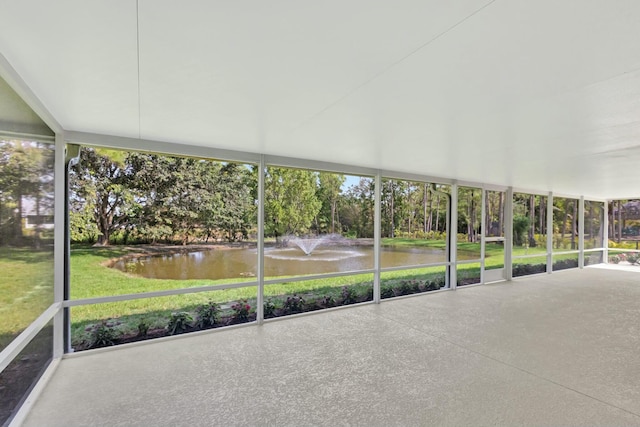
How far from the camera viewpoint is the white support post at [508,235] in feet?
26.1

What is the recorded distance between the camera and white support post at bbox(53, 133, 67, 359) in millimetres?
3121

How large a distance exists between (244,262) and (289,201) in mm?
1746

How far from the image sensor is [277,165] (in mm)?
4699

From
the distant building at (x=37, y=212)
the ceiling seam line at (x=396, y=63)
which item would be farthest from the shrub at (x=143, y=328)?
the ceiling seam line at (x=396, y=63)

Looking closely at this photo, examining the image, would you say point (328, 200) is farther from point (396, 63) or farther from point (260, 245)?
point (396, 63)

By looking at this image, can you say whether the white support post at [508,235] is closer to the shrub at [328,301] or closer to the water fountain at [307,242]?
the shrub at [328,301]

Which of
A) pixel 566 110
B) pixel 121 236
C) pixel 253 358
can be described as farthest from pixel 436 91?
pixel 121 236

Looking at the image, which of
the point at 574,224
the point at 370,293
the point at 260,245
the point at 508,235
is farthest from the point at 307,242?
the point at 574,224

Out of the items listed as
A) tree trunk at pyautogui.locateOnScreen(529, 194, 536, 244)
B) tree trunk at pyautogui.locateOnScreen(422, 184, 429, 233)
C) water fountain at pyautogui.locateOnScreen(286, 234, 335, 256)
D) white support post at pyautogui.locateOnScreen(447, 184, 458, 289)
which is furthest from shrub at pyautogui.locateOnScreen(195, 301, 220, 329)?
tree trunk at pyautogui.locateOnScreen(529, 194, 536, 244)

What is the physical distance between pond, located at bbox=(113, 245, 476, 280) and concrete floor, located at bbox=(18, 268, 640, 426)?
2211mm

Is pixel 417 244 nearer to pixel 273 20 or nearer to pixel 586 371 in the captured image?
pixel 586 371

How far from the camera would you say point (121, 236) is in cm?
582

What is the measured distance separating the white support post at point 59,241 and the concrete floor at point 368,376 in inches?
11.3

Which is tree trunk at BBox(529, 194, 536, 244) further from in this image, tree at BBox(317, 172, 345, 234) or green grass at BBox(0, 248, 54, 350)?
green grass at BBox(0, 248, 54, 350)
